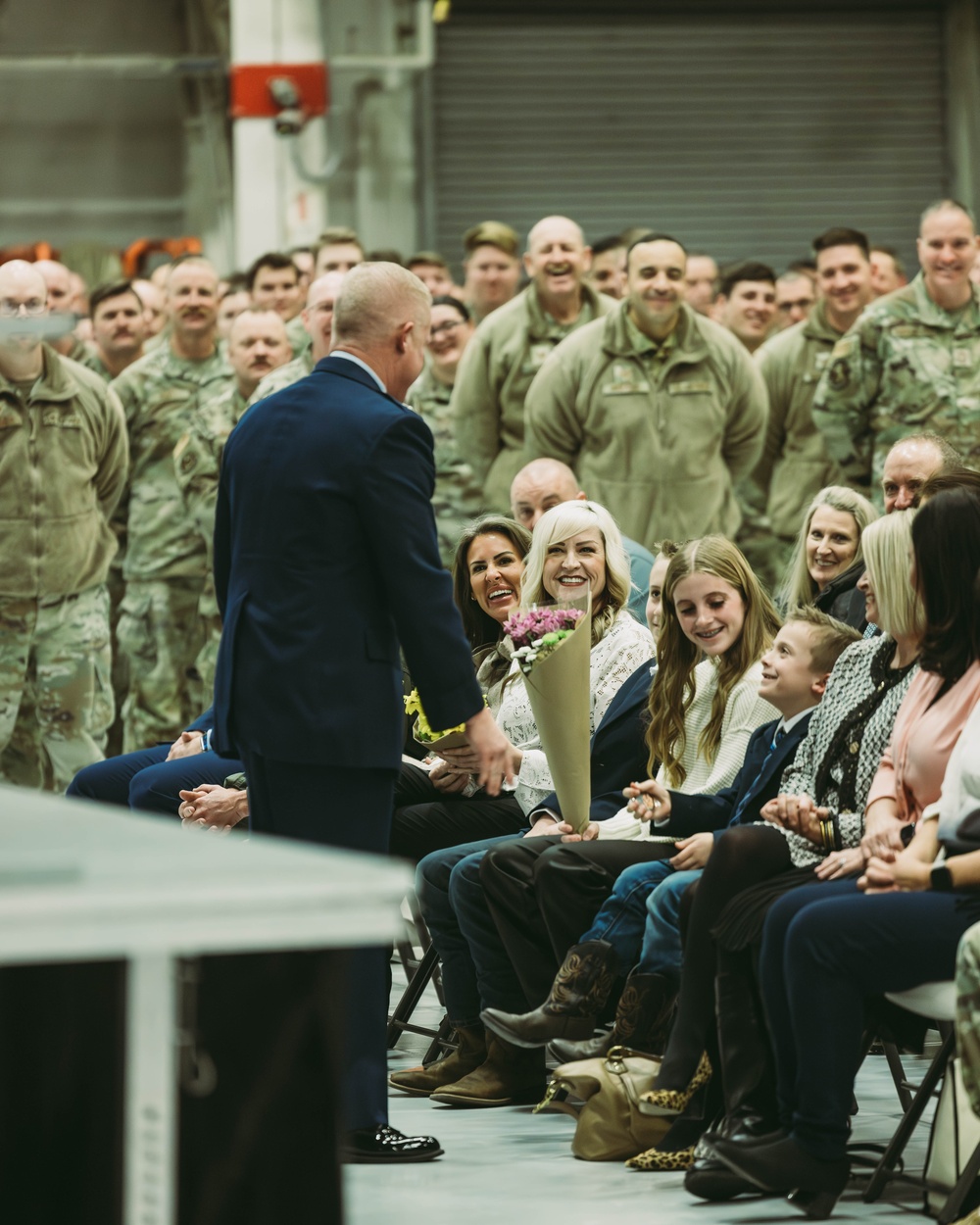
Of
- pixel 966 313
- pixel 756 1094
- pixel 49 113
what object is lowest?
pixel 756 1094

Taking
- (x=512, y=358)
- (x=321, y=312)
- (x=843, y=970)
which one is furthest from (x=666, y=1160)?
(x=512, y=358)

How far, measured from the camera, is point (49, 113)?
14.7m

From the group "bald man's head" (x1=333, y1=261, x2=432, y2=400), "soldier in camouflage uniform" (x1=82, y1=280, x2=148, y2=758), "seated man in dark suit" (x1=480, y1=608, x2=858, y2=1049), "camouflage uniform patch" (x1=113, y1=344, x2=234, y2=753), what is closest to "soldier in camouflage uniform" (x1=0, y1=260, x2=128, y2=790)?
"camouflage uniform patch" (x1=113, y1=344, x2=234, y2=753)

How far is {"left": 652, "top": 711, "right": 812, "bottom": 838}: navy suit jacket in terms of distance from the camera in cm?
455

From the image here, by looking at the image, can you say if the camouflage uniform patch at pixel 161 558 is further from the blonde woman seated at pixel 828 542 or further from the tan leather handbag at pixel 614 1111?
the tan leather handbag at pixel 614 1111

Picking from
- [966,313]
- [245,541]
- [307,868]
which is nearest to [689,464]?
[966,313]

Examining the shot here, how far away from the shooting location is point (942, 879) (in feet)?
12.4

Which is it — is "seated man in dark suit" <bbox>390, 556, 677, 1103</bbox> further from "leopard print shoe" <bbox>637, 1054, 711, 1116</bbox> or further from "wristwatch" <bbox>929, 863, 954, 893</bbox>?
"wristwatch" <bbox>929, 863, 954, 893</bbox>

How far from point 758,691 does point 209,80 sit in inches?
406

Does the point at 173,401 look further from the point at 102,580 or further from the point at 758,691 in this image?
the point at 758,691

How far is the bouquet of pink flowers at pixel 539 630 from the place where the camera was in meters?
4.70

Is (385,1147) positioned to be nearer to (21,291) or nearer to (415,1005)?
(415,1005)

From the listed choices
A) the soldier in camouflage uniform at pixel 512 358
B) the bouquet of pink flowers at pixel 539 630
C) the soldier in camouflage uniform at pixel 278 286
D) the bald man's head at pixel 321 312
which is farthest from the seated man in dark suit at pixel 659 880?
the soldier in camouflage uniform at pixel 278 286

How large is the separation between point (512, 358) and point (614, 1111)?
15.4 feet
